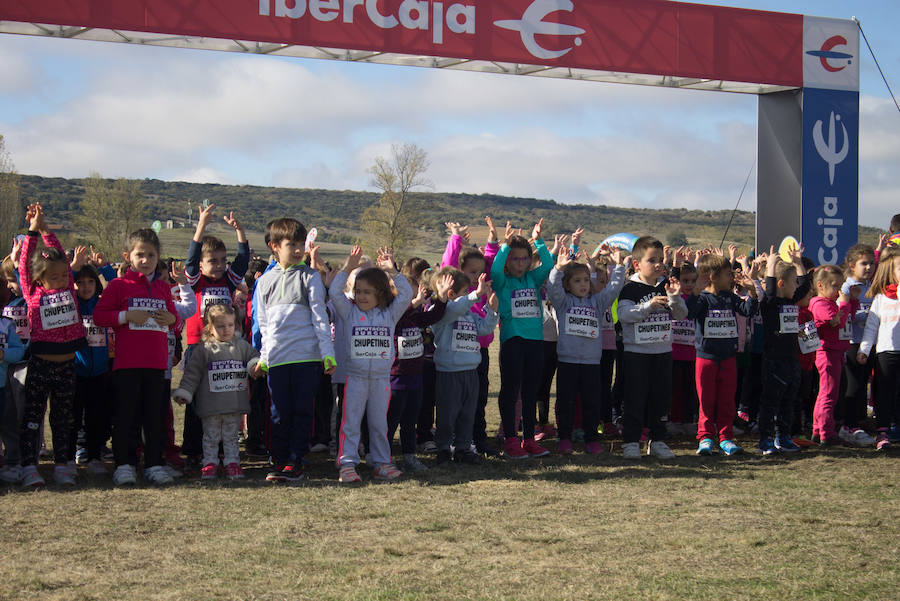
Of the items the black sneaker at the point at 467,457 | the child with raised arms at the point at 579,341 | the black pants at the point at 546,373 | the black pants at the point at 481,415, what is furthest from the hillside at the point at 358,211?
the black sneaker at the point at 467,457

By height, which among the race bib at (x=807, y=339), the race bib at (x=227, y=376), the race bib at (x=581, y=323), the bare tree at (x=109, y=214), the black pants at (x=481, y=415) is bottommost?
the black pants at (x=481, y=415)

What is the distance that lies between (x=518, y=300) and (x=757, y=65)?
7009mm

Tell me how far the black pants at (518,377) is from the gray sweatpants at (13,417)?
362cm

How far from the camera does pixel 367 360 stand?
20.2 feet

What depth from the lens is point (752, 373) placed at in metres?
8.48

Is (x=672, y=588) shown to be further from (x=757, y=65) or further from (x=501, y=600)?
(x=757, y=65)

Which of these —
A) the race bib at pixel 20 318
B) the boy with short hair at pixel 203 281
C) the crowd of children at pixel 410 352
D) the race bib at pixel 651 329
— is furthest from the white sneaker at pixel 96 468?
the race bib at pixel 651 329

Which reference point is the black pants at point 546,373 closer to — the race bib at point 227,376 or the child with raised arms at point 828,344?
the child with raised arms at point 828,344

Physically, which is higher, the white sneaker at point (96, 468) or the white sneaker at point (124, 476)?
the white sneaker at point (124, 476)

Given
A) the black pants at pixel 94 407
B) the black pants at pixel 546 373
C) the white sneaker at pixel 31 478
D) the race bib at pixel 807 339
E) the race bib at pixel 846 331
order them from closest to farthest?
the white sneaker at pixel 31 478 → the black pants at pixel 94 407 → the race bib at pixel 807 339 → the race bib at pixel 846 331 → the black pants at pixel 546 373

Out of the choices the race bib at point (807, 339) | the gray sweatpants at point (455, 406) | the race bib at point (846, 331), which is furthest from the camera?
the race bib at point (846, 331)

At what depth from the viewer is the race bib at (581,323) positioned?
279 inches

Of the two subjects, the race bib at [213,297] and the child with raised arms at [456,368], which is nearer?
the child with raised arms at [456,368]

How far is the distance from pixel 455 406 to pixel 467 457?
1.52 ft
